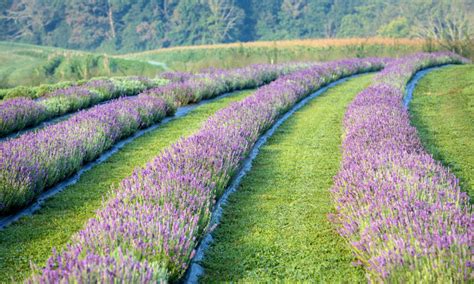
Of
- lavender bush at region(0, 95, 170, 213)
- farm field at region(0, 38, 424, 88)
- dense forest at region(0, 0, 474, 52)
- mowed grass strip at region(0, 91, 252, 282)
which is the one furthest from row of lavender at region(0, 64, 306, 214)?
dense forest at region(0, 0, 474, 52)

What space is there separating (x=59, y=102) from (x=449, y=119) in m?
7.32

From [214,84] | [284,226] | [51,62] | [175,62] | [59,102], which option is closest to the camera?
[284,226]

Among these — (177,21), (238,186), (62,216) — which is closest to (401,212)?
(238,186)

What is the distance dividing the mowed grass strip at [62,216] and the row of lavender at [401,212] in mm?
1976

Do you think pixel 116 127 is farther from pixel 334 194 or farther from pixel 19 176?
pixel 334 194

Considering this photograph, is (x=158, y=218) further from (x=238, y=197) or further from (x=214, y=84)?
(x=214, y=84)

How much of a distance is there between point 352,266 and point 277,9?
6488cm

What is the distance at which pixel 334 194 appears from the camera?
5.01 metres

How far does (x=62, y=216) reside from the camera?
4.96 metres

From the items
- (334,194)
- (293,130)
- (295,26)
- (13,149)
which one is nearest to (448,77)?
(293,130)

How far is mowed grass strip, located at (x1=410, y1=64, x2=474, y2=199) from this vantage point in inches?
263

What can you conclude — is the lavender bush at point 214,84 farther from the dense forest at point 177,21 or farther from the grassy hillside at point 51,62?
the dense forest at point 177,21

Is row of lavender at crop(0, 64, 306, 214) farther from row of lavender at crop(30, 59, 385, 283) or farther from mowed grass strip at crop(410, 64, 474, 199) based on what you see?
mowed grass strip at crop(410, 64, 474, 199)

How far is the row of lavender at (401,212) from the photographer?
2.96 meters
